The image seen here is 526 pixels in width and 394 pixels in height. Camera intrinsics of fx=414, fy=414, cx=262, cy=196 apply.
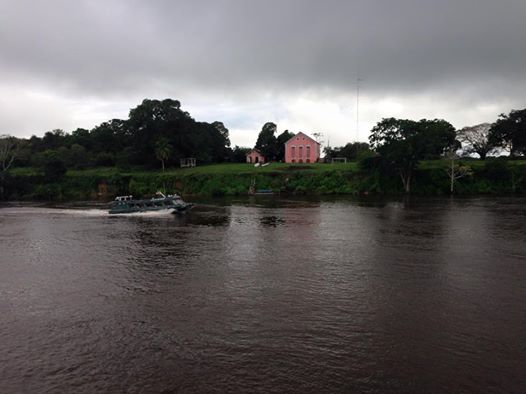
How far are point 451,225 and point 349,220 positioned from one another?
930cm

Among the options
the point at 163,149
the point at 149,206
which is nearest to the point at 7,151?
the point at 163,149

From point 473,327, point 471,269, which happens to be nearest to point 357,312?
point 473,327

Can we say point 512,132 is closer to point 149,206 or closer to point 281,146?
point 281,146

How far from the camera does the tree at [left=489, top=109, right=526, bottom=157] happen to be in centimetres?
8881

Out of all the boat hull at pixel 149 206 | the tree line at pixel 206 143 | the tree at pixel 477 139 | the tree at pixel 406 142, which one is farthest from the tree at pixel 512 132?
the boat hull at pixel 149 206

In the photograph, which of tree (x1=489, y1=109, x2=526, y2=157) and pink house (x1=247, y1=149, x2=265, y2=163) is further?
pink house (x1=247, y1=149, x2=265, y2=163)

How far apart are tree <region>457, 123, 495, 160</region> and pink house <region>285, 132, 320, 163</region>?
3827cm

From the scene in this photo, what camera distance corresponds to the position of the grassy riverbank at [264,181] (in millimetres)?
77625

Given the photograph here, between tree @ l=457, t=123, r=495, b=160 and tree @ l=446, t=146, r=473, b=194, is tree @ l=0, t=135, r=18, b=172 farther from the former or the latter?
tree @ l=457, t=123, r=495, b=160

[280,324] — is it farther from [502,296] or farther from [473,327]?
[502,296]

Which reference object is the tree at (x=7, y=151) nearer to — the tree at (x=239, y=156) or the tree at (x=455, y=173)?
the tree at (x=239, y=156)

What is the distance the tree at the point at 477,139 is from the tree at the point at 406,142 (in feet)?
96.4

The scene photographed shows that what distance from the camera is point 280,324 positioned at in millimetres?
14312

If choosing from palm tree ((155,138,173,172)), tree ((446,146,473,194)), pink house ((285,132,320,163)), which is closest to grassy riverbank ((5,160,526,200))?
tree ((446,146,473,194))
